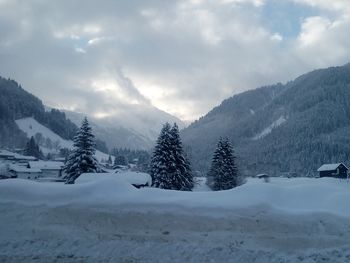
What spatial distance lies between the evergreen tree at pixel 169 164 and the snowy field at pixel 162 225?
26.8m

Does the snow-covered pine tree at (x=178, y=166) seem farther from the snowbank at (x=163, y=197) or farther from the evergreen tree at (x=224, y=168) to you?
the snowbank at (x=163, y=197)

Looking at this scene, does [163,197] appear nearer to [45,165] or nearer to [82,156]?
[82,156]

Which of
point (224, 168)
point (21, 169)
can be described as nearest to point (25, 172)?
point (21, 169)

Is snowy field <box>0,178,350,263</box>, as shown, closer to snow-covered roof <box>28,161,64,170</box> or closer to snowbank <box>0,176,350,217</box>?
snowbank <box>0,176,350,217</box>

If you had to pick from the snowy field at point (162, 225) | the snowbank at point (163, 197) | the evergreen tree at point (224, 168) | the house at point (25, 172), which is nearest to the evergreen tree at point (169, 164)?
the evergreen tree at point (224, 168)

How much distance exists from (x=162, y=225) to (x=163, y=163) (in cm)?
3046

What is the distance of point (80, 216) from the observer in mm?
15906

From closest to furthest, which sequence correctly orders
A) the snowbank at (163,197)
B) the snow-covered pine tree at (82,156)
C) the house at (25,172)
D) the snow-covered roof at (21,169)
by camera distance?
the snowbank at (163,197) → the snow-covered pine tree at (82,156) → the snow-covered roof at (21,169) → the house at (25,172)

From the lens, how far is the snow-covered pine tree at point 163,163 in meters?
44.9

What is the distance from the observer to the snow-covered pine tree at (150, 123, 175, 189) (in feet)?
147

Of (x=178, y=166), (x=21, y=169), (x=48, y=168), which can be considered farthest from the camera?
(x=48, y=168)

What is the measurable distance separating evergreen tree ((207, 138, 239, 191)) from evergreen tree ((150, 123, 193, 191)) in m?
6.10

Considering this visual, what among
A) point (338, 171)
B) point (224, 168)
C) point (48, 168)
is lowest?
point (48, 168)

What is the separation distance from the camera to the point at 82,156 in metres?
44.7
